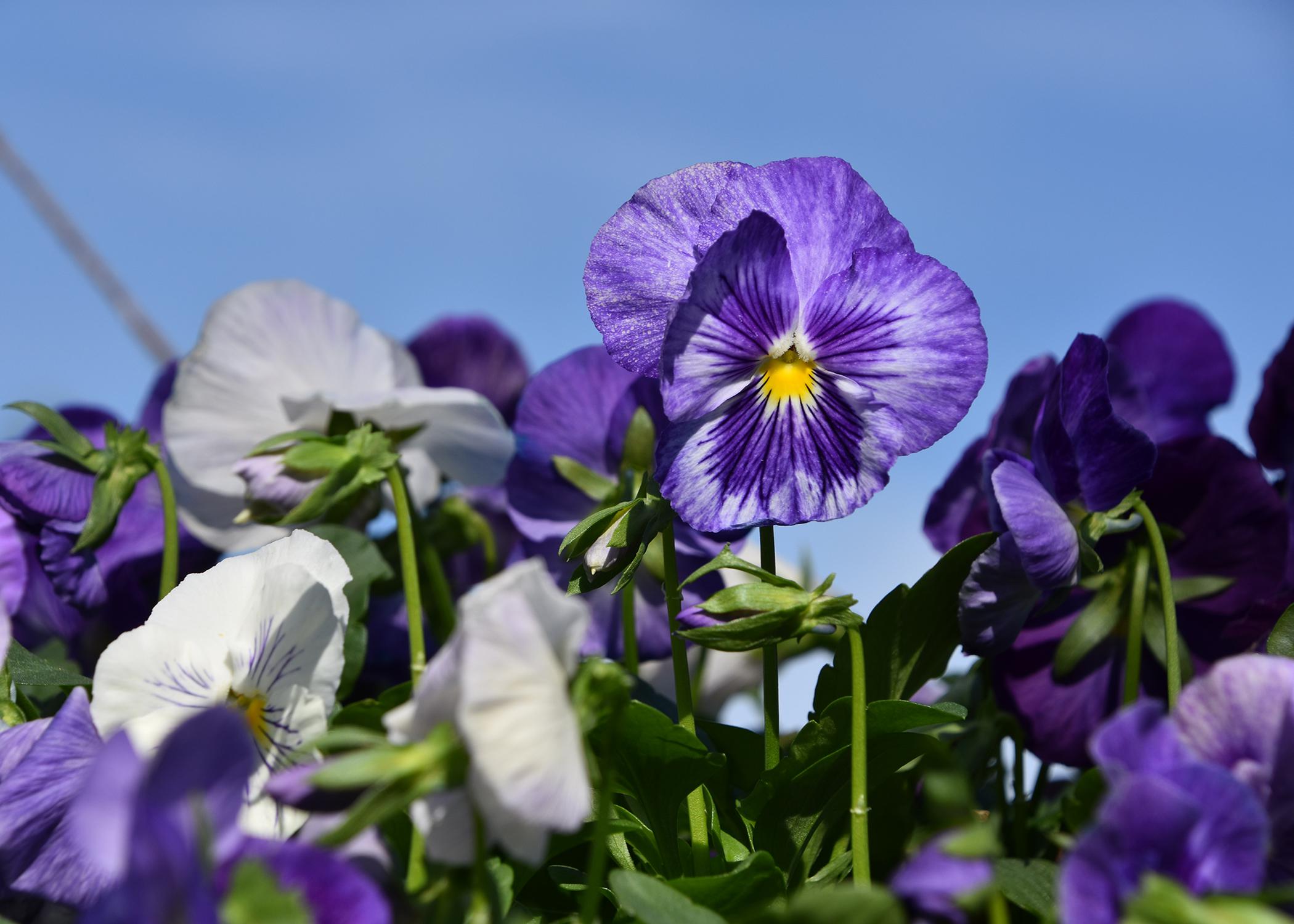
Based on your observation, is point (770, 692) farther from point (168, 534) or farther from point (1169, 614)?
point (168, 534)

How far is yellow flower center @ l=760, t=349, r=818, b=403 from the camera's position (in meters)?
0.61

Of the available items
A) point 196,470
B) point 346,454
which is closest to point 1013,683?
point 346,454

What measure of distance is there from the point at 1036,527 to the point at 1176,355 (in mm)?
529

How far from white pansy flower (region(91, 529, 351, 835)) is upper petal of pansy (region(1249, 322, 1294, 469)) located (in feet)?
Result: 2.18

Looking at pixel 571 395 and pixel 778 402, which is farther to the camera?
pixel 571 395

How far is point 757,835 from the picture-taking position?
61 centimetres

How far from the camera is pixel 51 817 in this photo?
0.50 meters

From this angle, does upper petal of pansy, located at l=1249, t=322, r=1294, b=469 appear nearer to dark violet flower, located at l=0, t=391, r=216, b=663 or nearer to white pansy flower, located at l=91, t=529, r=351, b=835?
white pansy flower, located at l=91, t=529, r=351, b=835

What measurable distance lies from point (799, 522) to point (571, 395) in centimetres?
39

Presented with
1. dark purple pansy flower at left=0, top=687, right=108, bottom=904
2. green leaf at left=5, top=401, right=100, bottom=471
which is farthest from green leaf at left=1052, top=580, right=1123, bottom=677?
green leaf at left=5, top=401, right=100, bottom=471

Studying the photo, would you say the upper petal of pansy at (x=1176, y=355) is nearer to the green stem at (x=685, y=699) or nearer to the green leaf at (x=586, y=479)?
the green leaf at (x=586, y=479)

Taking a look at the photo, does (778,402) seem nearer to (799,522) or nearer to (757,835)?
(799,522)

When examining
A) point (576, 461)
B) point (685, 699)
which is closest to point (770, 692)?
point (685, 699)

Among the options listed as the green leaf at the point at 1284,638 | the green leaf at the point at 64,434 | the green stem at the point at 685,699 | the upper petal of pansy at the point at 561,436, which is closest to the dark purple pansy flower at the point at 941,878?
the green stem at the point at 685,699
